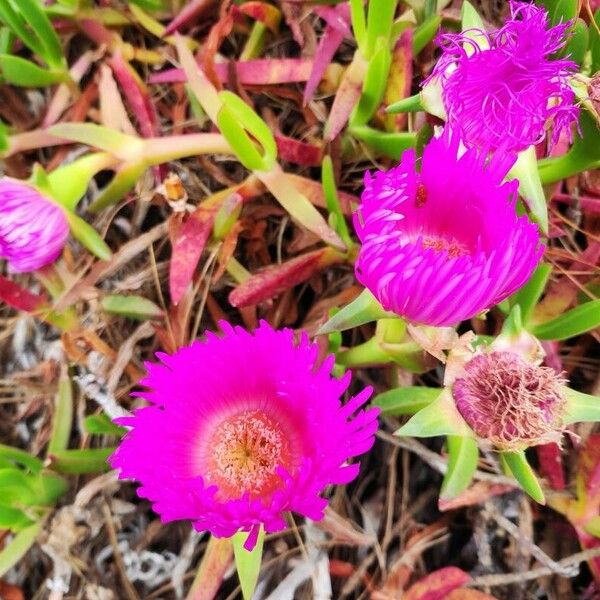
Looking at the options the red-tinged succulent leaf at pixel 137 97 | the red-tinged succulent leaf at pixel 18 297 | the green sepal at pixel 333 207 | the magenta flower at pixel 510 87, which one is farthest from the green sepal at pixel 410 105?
the red-tinged succulent leaf at pixel 18 297

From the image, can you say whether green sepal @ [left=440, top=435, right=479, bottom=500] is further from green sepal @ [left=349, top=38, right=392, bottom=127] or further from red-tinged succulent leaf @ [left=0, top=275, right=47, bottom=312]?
red-tinged succulent leaf @ [left=0, top=275, right=47, bottom=312]


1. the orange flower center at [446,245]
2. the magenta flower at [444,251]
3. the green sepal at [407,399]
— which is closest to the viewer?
the magenta flower at [444,251]

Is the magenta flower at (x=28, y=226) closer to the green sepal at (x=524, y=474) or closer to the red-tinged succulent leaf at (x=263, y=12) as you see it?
the red-tinged succulent leaf at (x=263, y=12)

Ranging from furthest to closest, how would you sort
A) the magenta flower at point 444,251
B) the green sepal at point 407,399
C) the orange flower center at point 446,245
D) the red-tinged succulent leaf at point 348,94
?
1. the red-tinged succulent leaf at point 348,94
2. the green sepal at point 407,399
3. the orange flower center at point 446,245
4. the magenta flower at point 444,251

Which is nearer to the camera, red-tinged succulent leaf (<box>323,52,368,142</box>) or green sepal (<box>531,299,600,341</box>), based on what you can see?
green sepal (<box>531,299,600,341</box>)

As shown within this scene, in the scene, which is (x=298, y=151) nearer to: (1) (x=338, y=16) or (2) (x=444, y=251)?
(1) (x=338, y=16)

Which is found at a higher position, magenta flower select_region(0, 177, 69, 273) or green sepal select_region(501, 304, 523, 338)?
magenta flower select_region(0, 177, 69, 273)

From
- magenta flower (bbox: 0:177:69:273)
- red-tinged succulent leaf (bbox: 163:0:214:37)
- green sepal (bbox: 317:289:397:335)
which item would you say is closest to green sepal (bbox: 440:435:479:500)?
green sepal (bbox: 317:289:397:335)

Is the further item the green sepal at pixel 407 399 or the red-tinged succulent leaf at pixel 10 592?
the red-tinged succulent leaf at pixel 10 592
